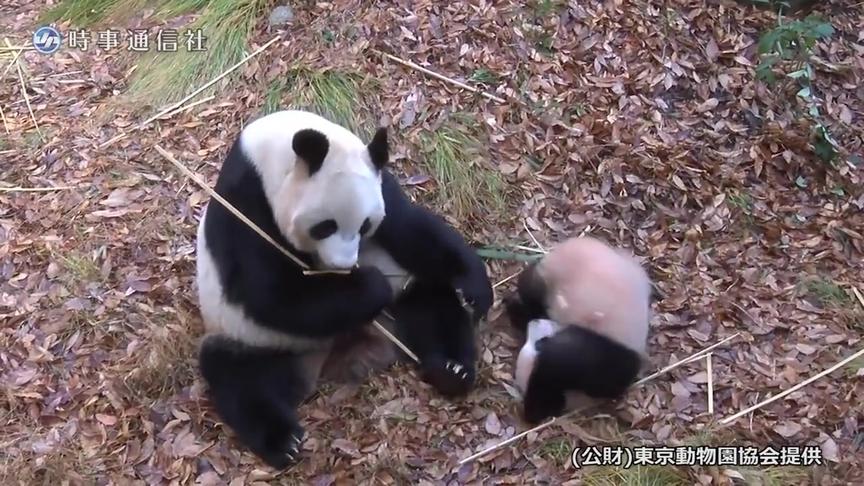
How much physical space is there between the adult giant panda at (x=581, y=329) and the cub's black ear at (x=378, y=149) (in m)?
1.01

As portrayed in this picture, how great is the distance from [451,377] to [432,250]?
1.79ft

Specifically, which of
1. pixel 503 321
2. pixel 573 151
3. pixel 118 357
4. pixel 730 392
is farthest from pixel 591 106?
pixel 118 357

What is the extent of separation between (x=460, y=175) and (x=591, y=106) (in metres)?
0.90

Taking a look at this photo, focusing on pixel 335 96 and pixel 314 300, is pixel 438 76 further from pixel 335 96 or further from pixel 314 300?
pixel 314 300

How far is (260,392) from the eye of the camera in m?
3.37

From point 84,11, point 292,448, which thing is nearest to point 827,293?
point 292,448

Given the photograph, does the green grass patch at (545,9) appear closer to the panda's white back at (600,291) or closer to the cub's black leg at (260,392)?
the panda's white back at (600,291)

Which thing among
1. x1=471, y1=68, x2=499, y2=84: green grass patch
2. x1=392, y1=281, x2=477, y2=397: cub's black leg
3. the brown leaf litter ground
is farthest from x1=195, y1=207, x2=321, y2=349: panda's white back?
x1=471, y1=68, x2=499, y2=84: green grass patch

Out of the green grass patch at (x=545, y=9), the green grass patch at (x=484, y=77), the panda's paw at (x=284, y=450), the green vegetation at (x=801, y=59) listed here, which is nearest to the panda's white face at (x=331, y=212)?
the panda's paw at (x=284, y=450)

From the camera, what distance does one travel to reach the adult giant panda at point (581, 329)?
10.7 feet

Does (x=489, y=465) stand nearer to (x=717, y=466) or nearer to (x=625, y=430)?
(x=625, y=430)

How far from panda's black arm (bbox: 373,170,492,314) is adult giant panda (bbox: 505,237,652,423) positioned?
255 mm

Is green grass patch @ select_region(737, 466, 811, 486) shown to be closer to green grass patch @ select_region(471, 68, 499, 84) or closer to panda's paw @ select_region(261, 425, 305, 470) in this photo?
panda's paw @ select_region(261, 425, 305, 470)

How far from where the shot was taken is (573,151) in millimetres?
4355
